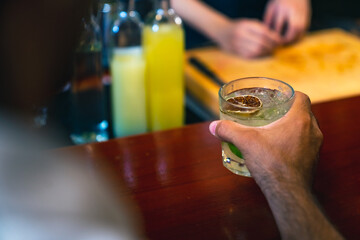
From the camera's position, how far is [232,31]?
6.53 feet

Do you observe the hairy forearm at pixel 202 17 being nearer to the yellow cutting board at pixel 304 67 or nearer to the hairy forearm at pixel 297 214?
the yellow cutting board at pixel 304 67

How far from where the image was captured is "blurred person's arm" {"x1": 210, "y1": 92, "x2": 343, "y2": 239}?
0.81 m

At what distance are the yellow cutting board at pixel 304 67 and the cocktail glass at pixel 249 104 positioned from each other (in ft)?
1.80

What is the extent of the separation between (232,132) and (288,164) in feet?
0.37

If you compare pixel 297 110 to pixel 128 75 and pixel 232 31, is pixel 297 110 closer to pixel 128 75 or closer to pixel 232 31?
pixel 128 75

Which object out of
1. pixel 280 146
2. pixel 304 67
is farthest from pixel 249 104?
pixel 304 67

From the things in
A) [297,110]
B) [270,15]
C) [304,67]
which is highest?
[297,110]

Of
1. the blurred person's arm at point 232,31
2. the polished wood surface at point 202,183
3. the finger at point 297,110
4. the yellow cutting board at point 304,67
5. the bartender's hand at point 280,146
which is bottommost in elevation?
the yellow cutting board at point 304,67

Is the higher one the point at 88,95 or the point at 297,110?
the point at 297,110

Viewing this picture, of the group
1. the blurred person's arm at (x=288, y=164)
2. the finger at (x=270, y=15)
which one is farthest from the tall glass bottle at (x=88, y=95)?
the finger at (x=270, y=15)

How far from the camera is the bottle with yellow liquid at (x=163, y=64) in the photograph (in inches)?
55.7

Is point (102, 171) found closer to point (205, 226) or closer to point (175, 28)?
point (205, 226)

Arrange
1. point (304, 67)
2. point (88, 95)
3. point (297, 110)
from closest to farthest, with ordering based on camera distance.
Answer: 1. point (297, 110)
2. point (88, 95)
3. point (304, 67)

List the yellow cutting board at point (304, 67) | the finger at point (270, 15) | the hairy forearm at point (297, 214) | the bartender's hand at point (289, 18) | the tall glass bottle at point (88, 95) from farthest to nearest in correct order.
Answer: the finger at point (270, 15) → the bartender's hand at point (289, 18) → the yellow cutting board at point (304, 67) → the tall glass bottle at point (88, 95) → the hairy forearm at point (297, 214)
